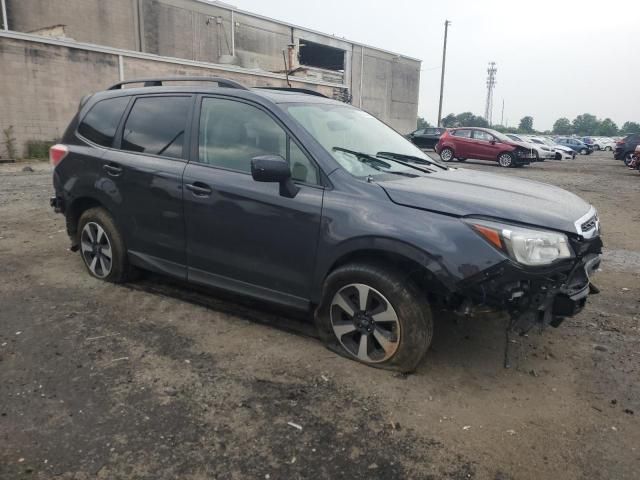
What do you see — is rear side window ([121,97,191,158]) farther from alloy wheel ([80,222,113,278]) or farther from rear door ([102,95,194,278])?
alloy wheel ([80,222,113,278])

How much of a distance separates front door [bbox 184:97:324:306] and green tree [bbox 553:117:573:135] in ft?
378

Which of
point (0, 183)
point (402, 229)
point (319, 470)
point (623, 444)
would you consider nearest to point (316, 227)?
point (402, 229)

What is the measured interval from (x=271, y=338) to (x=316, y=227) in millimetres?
970

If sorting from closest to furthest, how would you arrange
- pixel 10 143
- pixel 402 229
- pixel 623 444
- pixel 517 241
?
pixel 623 444 → pixel 517 241 → pixel 402 229 → pixel 10 143

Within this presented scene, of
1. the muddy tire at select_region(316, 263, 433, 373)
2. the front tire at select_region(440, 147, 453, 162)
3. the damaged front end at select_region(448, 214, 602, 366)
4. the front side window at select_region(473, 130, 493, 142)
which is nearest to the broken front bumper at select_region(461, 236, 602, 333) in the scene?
the damaged front end at select_region(448, 214, 602, 366)

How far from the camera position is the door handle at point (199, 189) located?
3684 millimetres

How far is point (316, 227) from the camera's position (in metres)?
3.23

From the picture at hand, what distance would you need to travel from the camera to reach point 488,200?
10.1 feet

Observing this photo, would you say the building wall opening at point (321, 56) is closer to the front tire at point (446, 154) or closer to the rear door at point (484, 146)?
the front tire at point (446, 154)

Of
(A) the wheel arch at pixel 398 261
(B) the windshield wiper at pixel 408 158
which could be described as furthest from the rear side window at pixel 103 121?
(A) the wheel arch at pixel 398 261

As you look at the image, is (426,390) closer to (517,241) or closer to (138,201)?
(517,241)

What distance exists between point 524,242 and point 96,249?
380 cm

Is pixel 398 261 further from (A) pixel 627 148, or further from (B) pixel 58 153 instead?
(A) pixel 627 148

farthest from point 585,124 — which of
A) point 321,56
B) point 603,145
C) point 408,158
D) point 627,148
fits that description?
point 408,158
